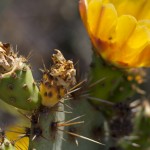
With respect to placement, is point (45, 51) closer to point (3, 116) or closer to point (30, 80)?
point (3, 116)

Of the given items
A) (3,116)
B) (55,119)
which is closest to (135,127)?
(55,119)

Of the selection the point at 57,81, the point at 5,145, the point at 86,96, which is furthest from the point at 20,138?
the point at 86,96

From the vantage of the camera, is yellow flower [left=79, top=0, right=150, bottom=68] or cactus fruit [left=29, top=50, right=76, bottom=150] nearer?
cactus fruit [left=29, top=50, right=76, bottom=150]

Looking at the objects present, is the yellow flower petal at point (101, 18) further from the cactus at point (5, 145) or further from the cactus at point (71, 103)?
the cactus at point (5, 145)

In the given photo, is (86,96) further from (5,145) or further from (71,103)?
(5,145)

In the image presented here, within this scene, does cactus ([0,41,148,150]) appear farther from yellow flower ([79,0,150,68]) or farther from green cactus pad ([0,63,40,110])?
yellow flower ([79,0,150,68])

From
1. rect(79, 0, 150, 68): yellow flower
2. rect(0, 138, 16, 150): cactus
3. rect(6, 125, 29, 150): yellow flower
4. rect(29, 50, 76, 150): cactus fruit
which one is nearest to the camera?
rect(0, 138, 16, 150): cactus

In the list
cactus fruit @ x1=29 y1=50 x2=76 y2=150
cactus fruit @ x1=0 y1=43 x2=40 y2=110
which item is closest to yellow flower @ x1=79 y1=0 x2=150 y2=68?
cactus fruit @ x1=29 y1=50 x2=76 y2=150

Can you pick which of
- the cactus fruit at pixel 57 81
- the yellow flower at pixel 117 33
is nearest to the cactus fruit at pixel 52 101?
the cactus fruit at pixel 57 81
